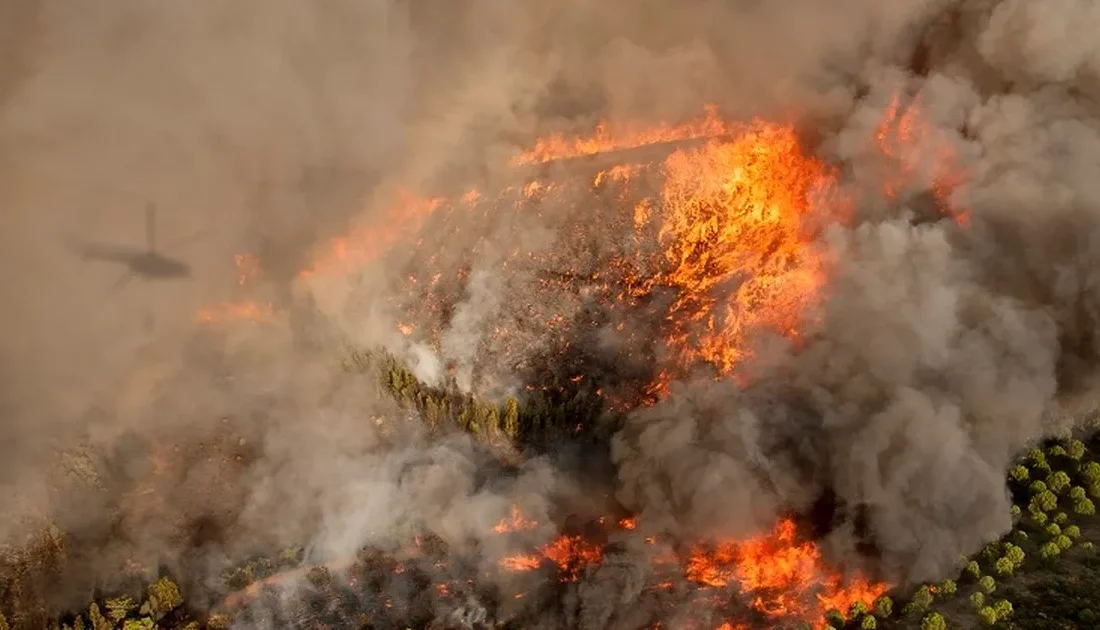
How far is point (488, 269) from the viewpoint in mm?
16516

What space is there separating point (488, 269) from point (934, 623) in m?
10.1

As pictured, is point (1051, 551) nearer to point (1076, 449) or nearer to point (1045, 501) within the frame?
point (1045, 501)

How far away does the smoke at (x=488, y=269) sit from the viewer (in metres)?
11.9

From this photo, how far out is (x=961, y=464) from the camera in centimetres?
1160

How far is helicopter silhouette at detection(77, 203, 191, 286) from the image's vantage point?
12.7 meters

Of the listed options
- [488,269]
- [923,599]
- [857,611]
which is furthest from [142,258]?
[923,599]

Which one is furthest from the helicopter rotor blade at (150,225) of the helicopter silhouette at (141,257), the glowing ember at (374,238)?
the glowing ember at (374,238)

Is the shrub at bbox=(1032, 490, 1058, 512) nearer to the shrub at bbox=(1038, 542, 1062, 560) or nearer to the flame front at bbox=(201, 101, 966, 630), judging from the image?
the shrub at bbox=(1038, 542, 1062, 560)

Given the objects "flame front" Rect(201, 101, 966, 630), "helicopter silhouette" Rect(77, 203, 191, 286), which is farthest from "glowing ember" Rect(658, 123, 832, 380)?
"helicopter silhouette" Rect(77, 203, 191, 286)

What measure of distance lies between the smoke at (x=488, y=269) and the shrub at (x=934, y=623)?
28.3 inches

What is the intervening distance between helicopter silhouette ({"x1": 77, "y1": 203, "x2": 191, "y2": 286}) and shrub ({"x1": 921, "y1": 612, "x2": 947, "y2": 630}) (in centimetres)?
1291

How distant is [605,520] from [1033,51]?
36.0 ft

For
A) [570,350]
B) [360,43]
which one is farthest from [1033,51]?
[360,43]

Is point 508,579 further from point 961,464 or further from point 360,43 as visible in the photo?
point 360,43
